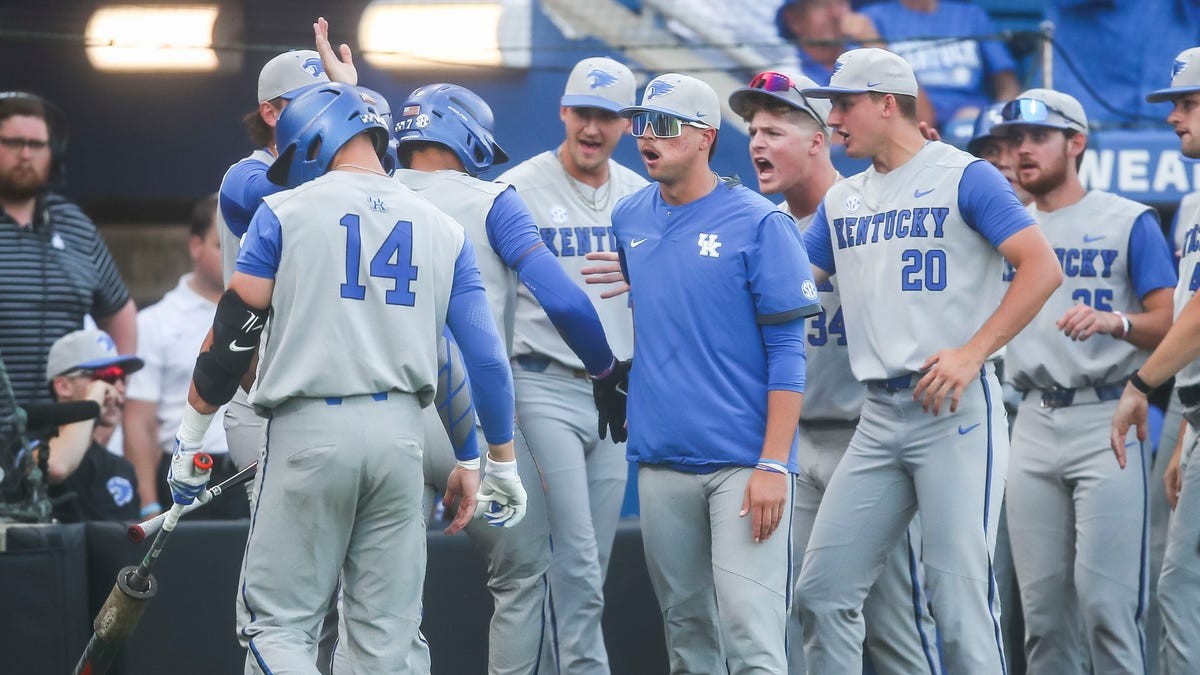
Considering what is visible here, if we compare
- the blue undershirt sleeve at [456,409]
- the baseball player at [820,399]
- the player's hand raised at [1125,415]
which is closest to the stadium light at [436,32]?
the baseball player at [820,399]

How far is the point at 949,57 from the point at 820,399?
14.2 feet

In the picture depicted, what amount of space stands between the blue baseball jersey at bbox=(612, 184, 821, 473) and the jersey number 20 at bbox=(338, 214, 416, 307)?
83cm

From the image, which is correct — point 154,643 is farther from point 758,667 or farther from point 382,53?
point 382,53

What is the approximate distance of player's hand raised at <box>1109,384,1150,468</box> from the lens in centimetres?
526

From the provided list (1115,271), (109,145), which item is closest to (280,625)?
(1115,271)

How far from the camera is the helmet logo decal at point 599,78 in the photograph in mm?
5539

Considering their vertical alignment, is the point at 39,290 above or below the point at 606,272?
below

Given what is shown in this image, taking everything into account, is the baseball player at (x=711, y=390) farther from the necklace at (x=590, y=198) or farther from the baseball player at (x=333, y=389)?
the necklace at (x=590, y=198)

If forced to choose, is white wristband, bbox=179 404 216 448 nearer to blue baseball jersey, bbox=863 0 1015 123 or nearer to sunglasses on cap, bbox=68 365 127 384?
sunglasses on cap, bbox=68 365 127 384

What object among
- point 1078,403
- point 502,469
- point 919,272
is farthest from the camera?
point 1078,403

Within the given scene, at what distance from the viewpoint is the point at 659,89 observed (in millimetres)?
4664

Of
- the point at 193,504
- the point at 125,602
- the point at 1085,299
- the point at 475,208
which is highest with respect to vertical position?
the point at 475,208

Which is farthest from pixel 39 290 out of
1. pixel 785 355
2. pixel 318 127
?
pixel 785 355

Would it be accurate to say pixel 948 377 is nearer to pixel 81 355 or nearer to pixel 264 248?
pixel 264 248
